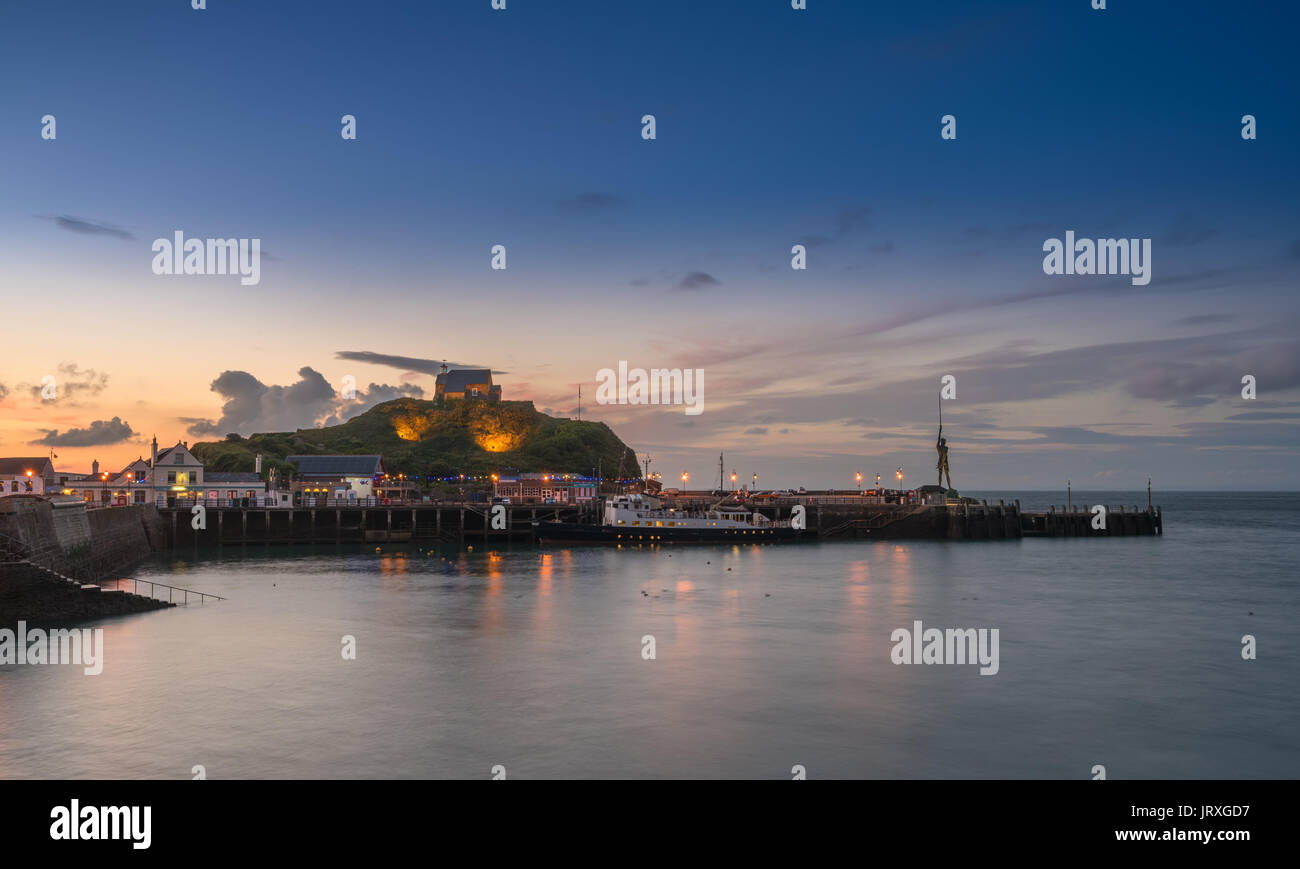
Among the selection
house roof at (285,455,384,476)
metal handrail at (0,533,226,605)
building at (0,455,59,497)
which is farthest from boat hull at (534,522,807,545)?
building at (0,455,59,497)

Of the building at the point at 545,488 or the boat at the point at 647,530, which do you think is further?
the building at the point at 545,488

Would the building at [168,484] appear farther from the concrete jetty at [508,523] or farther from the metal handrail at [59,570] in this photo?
the metal handrail at [59,570]

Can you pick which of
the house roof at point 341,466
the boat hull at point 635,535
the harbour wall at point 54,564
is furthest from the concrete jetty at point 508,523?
the harbour wall at point 54,564

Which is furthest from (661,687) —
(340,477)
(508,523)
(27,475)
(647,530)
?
(340,477)

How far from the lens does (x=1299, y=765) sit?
→ 72.7 feet

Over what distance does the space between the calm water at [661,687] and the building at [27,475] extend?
161 ft

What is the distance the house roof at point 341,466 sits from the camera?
382 feet

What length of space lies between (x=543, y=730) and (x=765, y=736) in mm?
6373

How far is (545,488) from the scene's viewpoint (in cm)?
13500

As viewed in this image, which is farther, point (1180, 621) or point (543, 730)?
point (1180, 621)

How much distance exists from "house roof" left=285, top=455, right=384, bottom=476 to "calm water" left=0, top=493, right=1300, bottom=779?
60920mm

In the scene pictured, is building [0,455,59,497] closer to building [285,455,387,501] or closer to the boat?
building [285,455,387,501]
